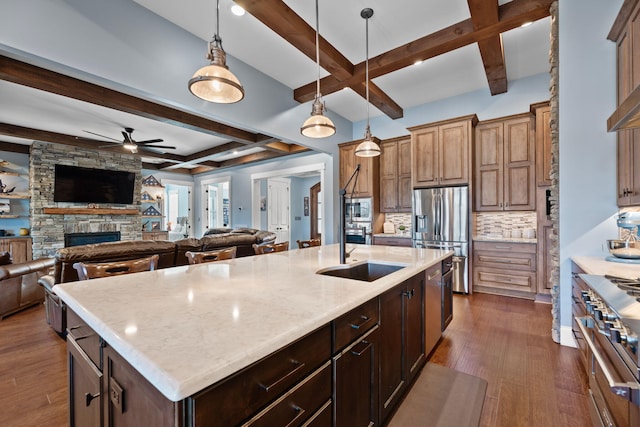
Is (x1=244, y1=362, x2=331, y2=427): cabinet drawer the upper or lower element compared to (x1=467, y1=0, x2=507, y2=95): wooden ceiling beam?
lower

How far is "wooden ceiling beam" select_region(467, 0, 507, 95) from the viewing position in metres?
2.42

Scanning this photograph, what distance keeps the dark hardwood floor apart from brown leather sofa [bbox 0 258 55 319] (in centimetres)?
15

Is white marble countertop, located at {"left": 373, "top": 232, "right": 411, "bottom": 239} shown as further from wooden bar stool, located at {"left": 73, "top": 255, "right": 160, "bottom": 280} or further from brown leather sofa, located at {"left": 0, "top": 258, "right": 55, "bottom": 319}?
brown leather sofa, located at {"left": 0, "top": 258, "right": 55, "bottom": 319}

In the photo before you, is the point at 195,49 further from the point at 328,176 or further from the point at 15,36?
the point at 328,176

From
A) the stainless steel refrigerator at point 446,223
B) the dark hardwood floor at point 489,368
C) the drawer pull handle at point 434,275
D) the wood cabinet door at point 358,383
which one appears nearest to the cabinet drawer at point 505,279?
the stainless steel refrigerator at point 446,223

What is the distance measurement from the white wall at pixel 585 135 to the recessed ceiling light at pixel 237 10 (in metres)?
2.89

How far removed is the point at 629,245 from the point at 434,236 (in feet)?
7.68

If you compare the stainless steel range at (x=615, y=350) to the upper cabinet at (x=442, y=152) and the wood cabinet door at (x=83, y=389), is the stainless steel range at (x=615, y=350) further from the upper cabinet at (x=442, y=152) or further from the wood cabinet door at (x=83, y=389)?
the upper cabinet at (x=442, y=152)

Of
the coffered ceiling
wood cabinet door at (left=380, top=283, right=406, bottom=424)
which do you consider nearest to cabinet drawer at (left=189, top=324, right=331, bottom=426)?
wood cabinet door at (left=380, top=283, right=406, bottom=424)

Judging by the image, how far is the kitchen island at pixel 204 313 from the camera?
655mm

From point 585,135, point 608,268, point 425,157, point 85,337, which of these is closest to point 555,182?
point 585,135

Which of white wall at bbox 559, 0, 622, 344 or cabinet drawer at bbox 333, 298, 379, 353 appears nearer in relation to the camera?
cabinet drawer at bbox 333, 298, 379, 353

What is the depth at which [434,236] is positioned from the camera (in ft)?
14.3

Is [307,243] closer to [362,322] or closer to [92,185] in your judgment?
[362,322]
